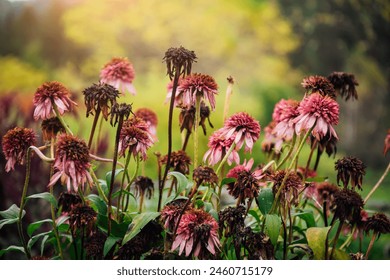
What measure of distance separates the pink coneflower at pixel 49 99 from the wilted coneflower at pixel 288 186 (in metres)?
0.41

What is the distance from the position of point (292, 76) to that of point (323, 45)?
31 cm

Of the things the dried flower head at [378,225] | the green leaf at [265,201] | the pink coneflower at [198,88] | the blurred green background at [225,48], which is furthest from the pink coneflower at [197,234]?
the blurred green background at [225,48]

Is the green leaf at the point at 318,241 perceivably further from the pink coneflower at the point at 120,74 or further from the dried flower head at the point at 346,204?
the pink coneflower at the point at 120,74

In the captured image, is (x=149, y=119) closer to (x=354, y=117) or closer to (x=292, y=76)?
(x=292, y=76)

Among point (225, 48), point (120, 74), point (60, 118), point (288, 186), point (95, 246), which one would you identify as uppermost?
point (225, 48)

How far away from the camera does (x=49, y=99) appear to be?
112cm

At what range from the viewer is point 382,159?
12.5ft

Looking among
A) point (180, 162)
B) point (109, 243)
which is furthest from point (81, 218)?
point (180, 162)

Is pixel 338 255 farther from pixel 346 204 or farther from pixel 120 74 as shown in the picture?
pixel 120 74

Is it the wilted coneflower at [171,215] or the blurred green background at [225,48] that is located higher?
the blurred green background at [225,48]

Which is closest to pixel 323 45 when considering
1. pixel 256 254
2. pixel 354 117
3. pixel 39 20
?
pixel 354 117

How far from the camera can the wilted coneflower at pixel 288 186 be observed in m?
1.09

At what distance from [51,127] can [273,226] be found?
Result: 463mm

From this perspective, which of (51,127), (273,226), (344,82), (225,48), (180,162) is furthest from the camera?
(225,48)
